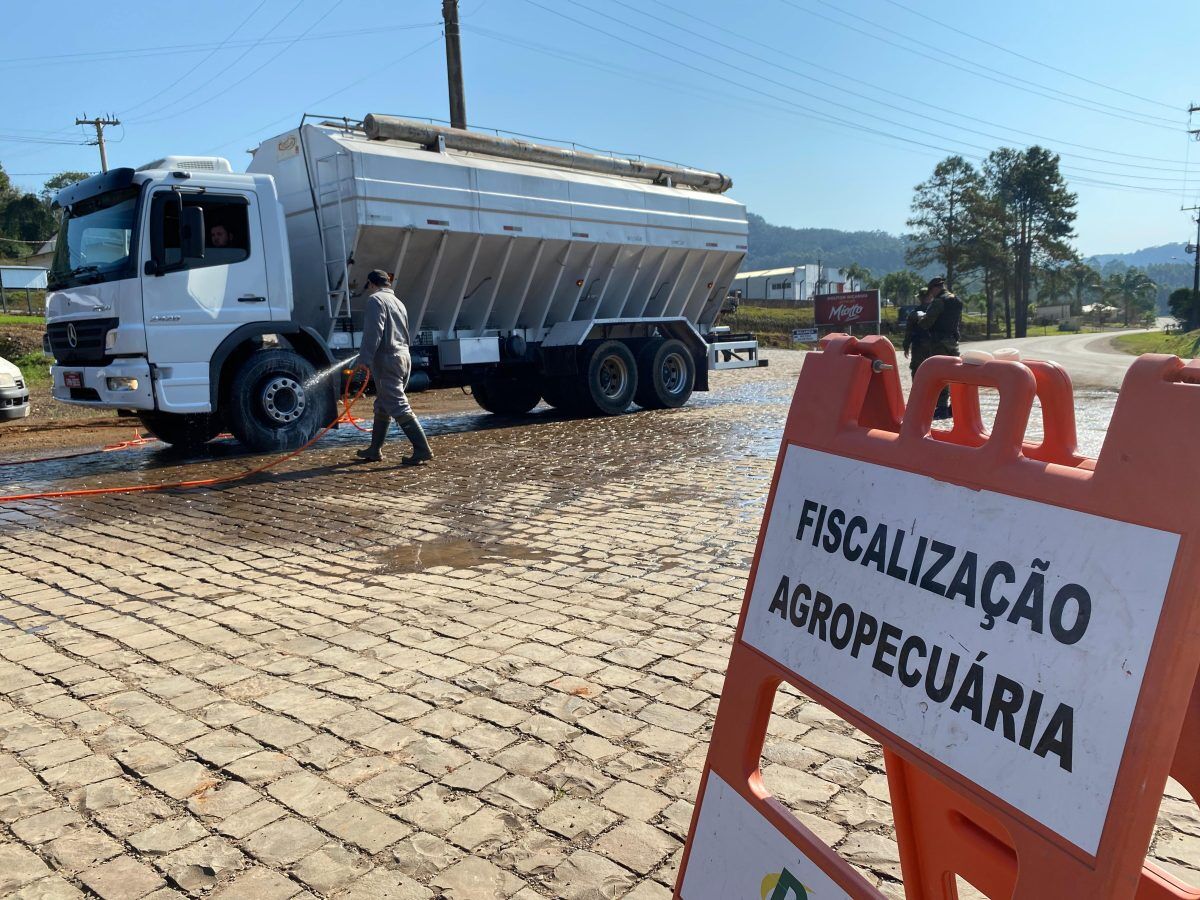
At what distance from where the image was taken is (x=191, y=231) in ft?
30.2

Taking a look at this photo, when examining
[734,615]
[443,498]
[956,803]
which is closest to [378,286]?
[443,498]

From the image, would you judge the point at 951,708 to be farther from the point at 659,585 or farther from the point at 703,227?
the point at 703,227

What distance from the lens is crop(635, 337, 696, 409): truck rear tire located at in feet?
47.0

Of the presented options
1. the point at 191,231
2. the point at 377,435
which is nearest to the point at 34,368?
the point at 191,231

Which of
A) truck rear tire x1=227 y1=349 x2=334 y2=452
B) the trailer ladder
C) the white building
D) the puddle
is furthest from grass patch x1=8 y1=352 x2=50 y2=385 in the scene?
the white building

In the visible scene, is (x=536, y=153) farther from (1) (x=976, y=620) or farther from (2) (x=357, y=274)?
(1) (x=976, y=620)

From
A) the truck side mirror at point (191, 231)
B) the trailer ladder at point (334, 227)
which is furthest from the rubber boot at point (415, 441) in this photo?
the truck side mirror at point (191, 231)

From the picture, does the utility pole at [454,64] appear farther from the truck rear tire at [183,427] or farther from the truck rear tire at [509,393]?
the truck rear tire at [183,427]

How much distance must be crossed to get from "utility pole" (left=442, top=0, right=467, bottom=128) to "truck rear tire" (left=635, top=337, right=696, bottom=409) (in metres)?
6.89

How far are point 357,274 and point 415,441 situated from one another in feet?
8.62

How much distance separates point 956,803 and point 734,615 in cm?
269

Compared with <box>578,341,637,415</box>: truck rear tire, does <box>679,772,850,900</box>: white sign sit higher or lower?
higher

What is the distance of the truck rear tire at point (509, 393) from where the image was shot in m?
14.3

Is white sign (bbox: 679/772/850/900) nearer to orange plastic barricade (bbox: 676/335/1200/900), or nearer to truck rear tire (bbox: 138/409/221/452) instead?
orange plastic barricade (bbox: 676/335/1200/900)
